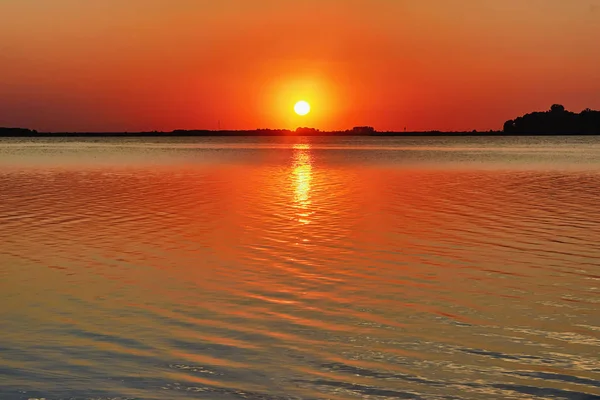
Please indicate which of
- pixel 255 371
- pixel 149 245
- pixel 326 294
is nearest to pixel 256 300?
pixel 326 294

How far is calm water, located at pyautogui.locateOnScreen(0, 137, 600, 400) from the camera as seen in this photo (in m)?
8.28

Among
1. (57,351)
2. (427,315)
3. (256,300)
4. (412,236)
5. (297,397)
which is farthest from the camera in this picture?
(412,236)

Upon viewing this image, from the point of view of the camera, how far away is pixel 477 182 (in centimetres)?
4350

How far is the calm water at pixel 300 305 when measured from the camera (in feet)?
27.2

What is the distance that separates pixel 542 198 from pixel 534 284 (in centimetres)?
1902

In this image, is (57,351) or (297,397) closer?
(297,397)

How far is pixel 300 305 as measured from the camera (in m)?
11.9

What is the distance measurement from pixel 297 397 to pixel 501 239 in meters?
12.6

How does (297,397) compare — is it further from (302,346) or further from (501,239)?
(501,239)

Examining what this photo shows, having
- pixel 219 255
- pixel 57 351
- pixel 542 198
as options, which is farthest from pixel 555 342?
pixel 542 198

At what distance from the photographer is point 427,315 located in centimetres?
1123

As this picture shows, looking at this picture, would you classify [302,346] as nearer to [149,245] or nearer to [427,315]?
[427,315]

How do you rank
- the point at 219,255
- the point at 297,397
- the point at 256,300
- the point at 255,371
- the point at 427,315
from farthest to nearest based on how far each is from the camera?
the point at 219,255 → the point at 256,300 → the point at 427,315 → the point at 255,371 → the point at 297,397

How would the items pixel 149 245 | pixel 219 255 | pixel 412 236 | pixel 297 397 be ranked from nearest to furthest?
pixel 297 397, pixel 219 255, pixel 149 245, pixel 412 236
